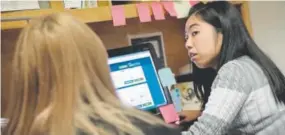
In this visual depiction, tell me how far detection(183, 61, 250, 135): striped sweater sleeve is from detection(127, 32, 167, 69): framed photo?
541 millimetres

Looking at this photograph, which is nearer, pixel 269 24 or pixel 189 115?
pixel 189 115

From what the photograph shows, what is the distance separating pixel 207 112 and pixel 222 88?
4.1 inches

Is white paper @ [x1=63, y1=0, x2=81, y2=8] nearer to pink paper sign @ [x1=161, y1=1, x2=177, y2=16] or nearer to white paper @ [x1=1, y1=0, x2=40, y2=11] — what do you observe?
white paper @ [x1=1, y1=0, x2=40, y2=11]

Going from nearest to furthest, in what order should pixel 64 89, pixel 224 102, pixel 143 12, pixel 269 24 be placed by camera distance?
pixel 64 89, pixel 224 102, pixel 143 12, pixel 269 24

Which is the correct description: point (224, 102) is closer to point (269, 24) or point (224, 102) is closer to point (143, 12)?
point (143, 12)

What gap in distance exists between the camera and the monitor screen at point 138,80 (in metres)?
1.80

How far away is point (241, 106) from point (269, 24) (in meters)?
1.01

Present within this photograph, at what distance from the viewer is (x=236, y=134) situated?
1.57 meters

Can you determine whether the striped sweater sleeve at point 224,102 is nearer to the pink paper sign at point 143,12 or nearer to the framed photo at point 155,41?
the pink paper sign at point 143,12

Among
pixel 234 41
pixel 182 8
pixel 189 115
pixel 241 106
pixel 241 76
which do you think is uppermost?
pixel 182 8

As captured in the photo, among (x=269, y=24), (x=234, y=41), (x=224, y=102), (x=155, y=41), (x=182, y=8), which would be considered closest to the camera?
(x=224, y=102)

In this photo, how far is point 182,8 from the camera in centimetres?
187

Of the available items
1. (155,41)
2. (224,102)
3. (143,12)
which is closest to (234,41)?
(224,102)

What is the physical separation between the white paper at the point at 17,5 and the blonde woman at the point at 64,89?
0.46m
